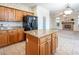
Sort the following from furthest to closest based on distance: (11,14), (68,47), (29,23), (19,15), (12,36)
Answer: (29,23) < (19,15) < (11,14) < (12,36) < (68,47)

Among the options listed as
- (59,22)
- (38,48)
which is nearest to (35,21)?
(38,48)

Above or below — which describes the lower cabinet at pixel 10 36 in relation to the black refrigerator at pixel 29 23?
below

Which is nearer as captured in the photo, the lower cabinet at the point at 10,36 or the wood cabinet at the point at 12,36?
the lower cabinet at the point at 10,36

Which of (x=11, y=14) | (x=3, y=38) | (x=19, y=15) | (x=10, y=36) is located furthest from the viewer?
(x=19, y=15)

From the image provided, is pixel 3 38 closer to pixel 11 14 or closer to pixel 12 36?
pixel 12 36

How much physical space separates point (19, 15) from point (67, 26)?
13480mm

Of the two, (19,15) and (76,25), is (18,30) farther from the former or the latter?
(76,25)

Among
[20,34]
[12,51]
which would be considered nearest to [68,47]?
[12,51]

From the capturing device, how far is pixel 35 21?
634 centimetres

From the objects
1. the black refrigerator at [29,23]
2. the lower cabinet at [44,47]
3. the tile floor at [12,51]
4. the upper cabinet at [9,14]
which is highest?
the upper cabinet at [9,14]

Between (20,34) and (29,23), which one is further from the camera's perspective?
(29,23)

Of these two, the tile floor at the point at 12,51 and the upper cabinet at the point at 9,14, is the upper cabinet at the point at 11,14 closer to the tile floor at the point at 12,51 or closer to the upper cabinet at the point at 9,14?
the upper cabinet at the point at 9,14

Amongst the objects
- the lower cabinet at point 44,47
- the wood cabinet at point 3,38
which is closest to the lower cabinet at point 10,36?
the wood cabinet at point 3,38

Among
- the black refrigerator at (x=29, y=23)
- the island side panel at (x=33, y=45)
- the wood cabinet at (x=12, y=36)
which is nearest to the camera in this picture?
the island side panel at (x=33, y=45)
